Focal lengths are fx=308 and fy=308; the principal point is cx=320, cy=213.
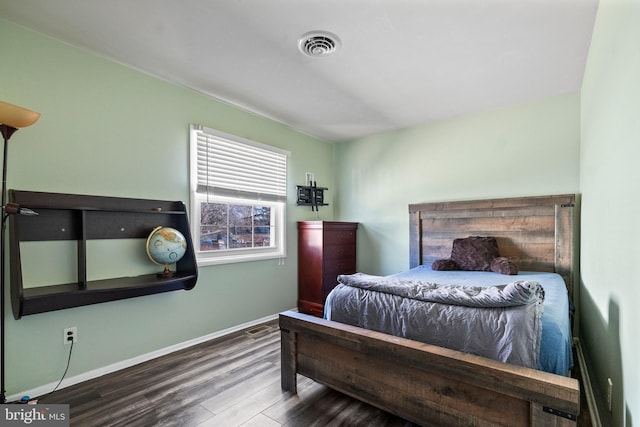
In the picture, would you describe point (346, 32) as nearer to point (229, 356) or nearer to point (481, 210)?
point (481, 210)

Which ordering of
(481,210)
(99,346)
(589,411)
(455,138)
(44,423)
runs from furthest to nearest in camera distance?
(455,138)
(481,210)
(99,346)
(589,411)
(44,423)

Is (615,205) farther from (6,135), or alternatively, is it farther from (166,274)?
(6,135)

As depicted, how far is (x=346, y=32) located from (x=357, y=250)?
9.76 ft

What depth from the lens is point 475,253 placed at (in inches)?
123

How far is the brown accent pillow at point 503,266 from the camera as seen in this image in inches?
110

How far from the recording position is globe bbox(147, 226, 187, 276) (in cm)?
248

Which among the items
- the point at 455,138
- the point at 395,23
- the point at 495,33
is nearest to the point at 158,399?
the point at 395,23

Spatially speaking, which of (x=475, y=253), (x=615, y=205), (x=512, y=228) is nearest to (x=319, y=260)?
(x=475, y=253)

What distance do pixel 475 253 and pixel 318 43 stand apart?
2447mm

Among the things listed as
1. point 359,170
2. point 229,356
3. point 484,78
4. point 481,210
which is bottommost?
point 229,356

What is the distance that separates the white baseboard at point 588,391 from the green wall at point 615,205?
0.11m

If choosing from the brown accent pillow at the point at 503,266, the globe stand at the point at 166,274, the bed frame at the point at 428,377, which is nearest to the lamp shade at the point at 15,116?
the globe stand at the point at 166,274

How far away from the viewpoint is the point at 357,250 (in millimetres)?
4426

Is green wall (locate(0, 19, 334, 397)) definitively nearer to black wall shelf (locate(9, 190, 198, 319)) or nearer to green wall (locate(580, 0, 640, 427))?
black wall shelf (locate(9, 190, 198, 319))
